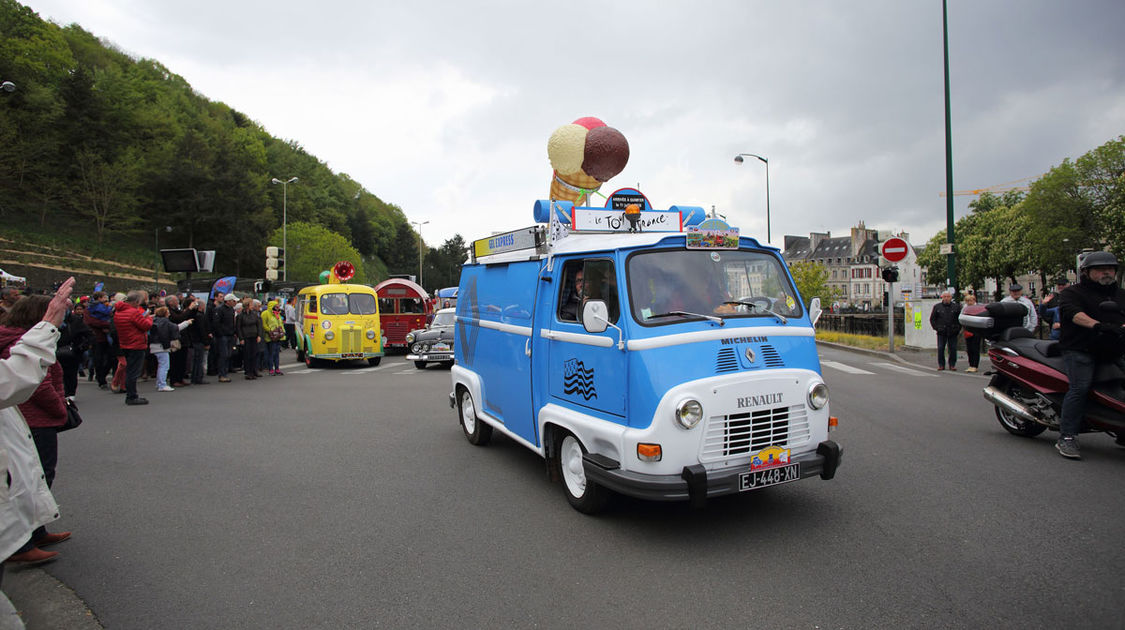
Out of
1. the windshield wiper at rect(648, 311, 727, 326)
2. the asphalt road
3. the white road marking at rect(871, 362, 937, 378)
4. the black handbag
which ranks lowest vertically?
the white road marking at rect(871, 362, 937, 378)

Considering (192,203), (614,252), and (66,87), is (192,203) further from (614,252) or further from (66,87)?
(614,252)

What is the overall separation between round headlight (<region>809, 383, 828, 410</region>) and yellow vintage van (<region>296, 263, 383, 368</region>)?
52.6 feet

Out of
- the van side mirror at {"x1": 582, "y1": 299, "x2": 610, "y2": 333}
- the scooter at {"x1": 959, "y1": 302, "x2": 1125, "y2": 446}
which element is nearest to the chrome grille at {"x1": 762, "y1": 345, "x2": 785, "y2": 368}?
the van side mirror at {"x1": 582, "y1": 299, "x2": 610, "y2": 333}

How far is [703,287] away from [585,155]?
11.3 ft

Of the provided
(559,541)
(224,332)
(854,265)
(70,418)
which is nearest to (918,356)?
(559,541)

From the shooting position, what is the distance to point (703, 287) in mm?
4898

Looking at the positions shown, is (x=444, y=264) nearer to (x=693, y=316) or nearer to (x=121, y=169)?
(x=121, y=169)

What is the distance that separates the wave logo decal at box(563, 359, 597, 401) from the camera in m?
4.89

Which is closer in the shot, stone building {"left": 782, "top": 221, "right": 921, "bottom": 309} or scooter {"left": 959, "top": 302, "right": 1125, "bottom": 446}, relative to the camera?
scooter {"left": 959, "top": 302, "right": 1125, "bottom": 446}

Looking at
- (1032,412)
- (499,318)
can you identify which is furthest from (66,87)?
(1032,412)

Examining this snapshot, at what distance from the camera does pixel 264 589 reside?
12.6 feet

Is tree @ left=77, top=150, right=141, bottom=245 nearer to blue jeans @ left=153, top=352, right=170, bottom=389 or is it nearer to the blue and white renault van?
blue jeans @ left=153, top=352, right=170, bottom=389

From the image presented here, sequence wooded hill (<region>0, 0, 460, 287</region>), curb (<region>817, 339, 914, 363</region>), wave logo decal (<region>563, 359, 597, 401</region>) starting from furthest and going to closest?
wooded hill (<region>0, 0, 460, 287</region>)
curb (<region>817, 339, 914, 363</region>)
wave logo decal (<region>563, 359, 597, 401</region>)

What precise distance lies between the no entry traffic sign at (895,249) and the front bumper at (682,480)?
49.0ft
